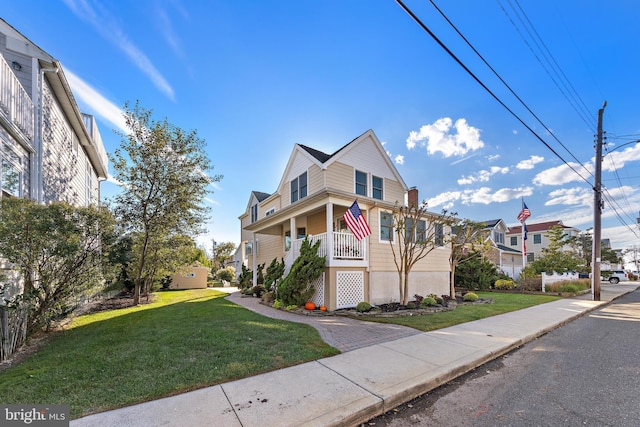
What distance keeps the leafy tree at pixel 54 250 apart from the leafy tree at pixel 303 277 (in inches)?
211

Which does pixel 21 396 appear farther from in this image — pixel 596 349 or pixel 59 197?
pixel 596 349

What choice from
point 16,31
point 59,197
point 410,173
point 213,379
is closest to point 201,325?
point 213,379

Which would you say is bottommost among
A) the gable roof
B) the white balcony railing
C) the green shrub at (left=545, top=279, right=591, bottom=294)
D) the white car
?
the white car

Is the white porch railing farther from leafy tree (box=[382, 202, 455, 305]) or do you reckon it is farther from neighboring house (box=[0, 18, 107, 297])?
neighboring house (box=[0, 18, 107, 297])

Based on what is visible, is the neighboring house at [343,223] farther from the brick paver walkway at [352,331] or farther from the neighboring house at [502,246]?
the neighboring house at [502,246]

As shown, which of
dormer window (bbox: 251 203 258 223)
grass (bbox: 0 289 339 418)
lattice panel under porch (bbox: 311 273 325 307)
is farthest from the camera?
dormer window (bbox: 251 203 258 223)

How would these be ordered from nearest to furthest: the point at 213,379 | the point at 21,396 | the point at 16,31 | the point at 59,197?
the point at 21,396, the point at 213,379, the point at 16,31, the point at 59,197

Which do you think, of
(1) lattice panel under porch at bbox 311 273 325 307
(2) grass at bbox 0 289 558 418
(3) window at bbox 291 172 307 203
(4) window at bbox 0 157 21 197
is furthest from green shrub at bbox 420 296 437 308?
(4) window at bbox 0 157 21 197

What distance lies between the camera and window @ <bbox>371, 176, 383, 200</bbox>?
47.4 feet

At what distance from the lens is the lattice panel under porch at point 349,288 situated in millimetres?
10109

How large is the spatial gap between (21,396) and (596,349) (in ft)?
30.8

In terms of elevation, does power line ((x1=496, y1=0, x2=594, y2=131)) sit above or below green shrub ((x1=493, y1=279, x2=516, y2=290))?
above

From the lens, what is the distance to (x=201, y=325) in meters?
6.89

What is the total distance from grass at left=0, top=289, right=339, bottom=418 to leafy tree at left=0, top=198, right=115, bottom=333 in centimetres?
88
